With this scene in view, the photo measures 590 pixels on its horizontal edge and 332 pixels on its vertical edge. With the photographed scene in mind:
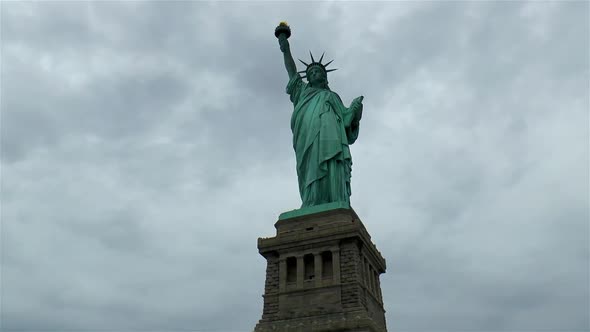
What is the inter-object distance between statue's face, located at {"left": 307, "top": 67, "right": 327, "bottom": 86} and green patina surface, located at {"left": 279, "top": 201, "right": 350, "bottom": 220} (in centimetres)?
635

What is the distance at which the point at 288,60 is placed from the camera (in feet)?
82.0

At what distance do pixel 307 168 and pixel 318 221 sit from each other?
2528mm

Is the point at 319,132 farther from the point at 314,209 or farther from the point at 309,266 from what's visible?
the point at 309,266

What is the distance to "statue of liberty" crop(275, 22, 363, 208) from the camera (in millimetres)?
21109

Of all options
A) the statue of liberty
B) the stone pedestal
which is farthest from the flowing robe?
the stone pedestal

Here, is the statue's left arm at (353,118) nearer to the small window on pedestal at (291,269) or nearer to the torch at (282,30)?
the torch at (282,30)

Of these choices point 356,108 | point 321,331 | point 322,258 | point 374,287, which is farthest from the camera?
point 356,108

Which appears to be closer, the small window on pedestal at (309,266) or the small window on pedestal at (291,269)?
the small window on pedestal at (309,266)

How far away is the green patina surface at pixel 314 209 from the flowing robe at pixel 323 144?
50cm

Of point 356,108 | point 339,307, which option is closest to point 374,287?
point 339,307

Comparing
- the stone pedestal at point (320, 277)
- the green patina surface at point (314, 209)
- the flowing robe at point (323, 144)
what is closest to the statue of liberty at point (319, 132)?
the flowing robe at point (323, 144)

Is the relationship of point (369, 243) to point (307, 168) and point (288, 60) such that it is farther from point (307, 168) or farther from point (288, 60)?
point (288, 60)

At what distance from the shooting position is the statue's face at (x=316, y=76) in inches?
960

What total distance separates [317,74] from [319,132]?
3808 millimetres
